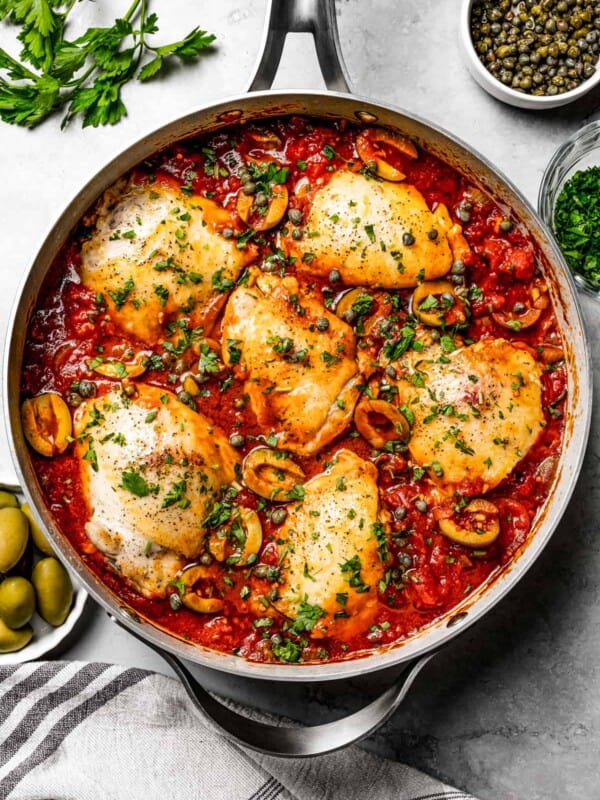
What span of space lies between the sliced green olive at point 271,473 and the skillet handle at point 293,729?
2.74ft

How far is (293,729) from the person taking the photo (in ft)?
12.1

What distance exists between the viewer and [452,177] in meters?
3.94

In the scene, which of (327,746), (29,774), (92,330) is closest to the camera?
(327,746)

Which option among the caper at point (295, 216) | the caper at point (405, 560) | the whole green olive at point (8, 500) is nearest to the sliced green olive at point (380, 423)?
the caper at point (405, 560)

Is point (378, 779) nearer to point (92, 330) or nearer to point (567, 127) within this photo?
point (92, 330)

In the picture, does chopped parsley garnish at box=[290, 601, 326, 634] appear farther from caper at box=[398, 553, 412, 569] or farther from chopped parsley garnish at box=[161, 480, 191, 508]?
chopped parsley garnish at box=[161, 480, 191, 508]

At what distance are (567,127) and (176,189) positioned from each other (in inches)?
81.1

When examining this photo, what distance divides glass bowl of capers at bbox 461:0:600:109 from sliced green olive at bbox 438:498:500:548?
2.02 meters

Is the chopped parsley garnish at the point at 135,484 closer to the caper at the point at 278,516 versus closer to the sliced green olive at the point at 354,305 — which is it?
the caper at the point at 278,516

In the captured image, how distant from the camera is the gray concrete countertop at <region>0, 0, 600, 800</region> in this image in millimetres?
4277

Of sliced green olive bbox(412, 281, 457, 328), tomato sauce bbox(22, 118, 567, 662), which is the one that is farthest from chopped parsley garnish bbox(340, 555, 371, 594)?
sliced green olive bbox(412, 281, 457, 328)

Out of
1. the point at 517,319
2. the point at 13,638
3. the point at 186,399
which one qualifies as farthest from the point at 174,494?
the point at 517,319

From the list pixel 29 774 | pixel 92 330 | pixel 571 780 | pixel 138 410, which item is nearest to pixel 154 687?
pixel 29 774

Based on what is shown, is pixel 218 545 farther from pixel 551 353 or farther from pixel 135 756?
pixel 551 353
